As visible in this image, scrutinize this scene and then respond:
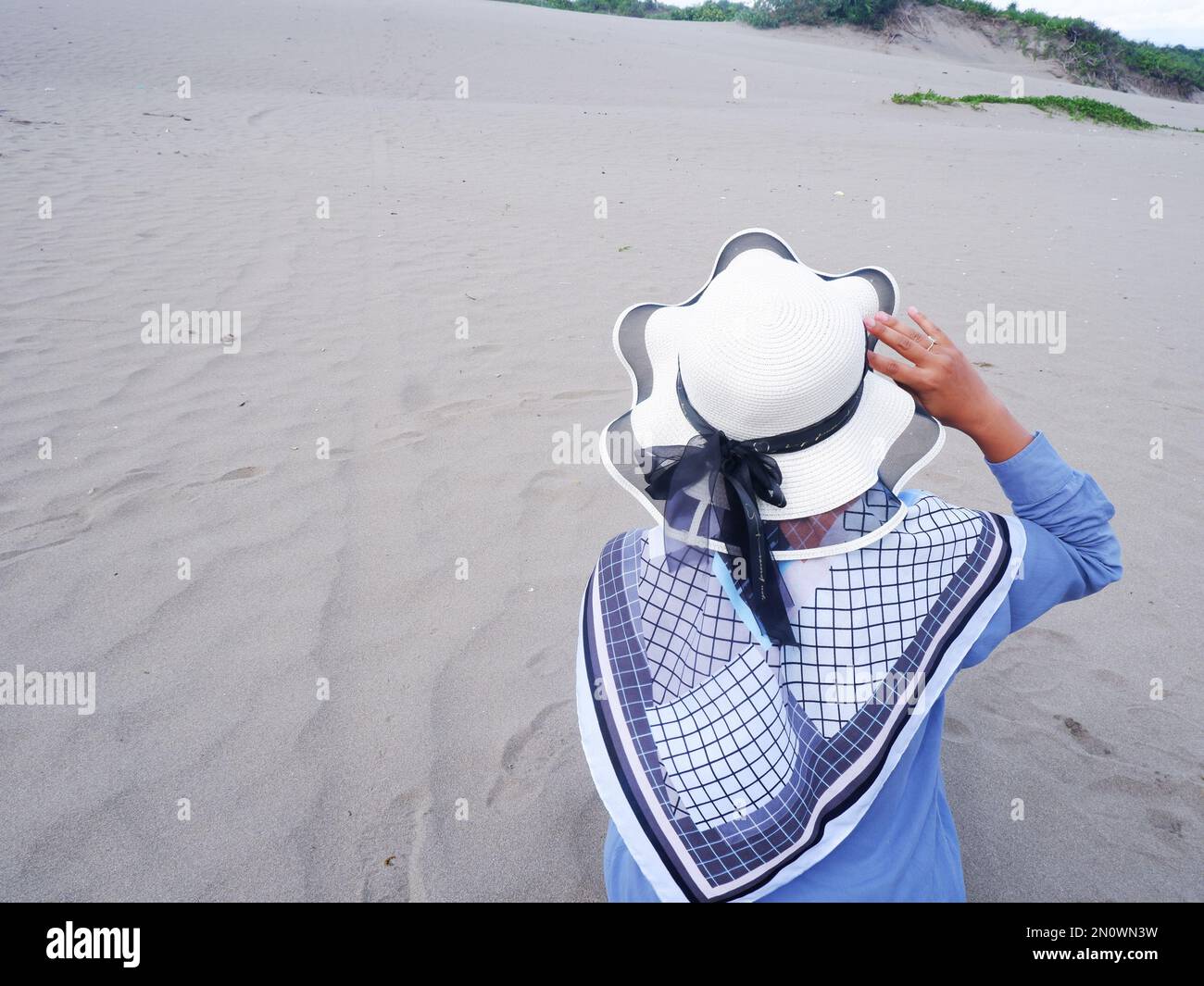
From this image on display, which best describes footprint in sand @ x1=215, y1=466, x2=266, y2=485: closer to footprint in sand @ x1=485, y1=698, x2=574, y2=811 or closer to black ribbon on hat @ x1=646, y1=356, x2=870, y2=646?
footprint in sand @ x1=485, y1=698, x2=574, y2=811

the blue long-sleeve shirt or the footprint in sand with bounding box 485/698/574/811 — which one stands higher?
the blue long-sleeve shirt

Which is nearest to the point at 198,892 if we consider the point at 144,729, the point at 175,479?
the point at 144,729

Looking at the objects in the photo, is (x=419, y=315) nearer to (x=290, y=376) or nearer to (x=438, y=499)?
(x=290, y=376)

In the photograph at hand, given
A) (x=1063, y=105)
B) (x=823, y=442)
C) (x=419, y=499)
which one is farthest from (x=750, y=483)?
(x=1063, y=105)

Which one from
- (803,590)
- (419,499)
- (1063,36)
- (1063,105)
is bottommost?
(419,499)

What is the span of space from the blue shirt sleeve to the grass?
15.9 m

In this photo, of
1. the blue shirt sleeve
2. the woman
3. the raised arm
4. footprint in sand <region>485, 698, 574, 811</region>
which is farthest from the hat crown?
footprint in sand <region>485, 698, 574, 811</region>

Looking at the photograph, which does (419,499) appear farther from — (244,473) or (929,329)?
(929,329)

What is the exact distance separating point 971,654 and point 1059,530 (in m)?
0.28

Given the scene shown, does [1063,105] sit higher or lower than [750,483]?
higher

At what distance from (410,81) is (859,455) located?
16.4 meters

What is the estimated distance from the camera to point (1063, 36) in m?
23.5

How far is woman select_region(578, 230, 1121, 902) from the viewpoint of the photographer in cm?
125

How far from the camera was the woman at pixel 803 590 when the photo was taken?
1.25m
